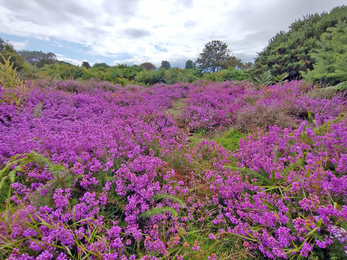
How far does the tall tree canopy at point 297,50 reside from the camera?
812 centimetres

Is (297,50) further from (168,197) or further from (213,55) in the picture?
(213,55)

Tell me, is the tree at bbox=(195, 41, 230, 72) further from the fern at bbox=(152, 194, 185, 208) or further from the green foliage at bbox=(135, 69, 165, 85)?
the fern at bbox=(152, 194, 185, 208)

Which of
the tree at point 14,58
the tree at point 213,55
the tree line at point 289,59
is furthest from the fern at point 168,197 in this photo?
the tree at point 213,55

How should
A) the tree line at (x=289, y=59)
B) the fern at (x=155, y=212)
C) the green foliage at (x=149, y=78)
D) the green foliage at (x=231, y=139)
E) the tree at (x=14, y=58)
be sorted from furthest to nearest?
the green foliage at (x=149, y=78) → the tree at (x=14, y=58) → the tree line at (x=289, y=59) → the green foliage at (x=231, y=139) → the fern at (x=155, y=212)

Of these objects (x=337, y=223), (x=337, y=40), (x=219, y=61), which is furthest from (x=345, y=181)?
(x=219, y=61)

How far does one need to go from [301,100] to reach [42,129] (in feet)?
16.3

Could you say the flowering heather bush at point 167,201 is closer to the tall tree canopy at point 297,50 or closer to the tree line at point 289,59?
the tree line at point 289,59

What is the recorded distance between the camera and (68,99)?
4328mm

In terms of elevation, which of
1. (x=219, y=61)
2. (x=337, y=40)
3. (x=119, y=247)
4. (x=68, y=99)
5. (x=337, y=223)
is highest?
(x=219, y=61)

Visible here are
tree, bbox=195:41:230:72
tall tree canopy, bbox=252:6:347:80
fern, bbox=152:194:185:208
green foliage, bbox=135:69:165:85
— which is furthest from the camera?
tree, bbox=195:41:230:72

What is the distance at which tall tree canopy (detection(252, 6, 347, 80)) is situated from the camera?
8.12 m

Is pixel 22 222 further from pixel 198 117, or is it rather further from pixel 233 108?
pixel 233 108

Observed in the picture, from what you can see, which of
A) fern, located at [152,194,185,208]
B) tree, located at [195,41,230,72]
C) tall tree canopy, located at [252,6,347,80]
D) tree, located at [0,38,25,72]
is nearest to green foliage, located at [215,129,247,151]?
fern, located at [152,194,185,208]

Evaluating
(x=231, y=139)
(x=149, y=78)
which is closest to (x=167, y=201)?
(x=231, y=139)
